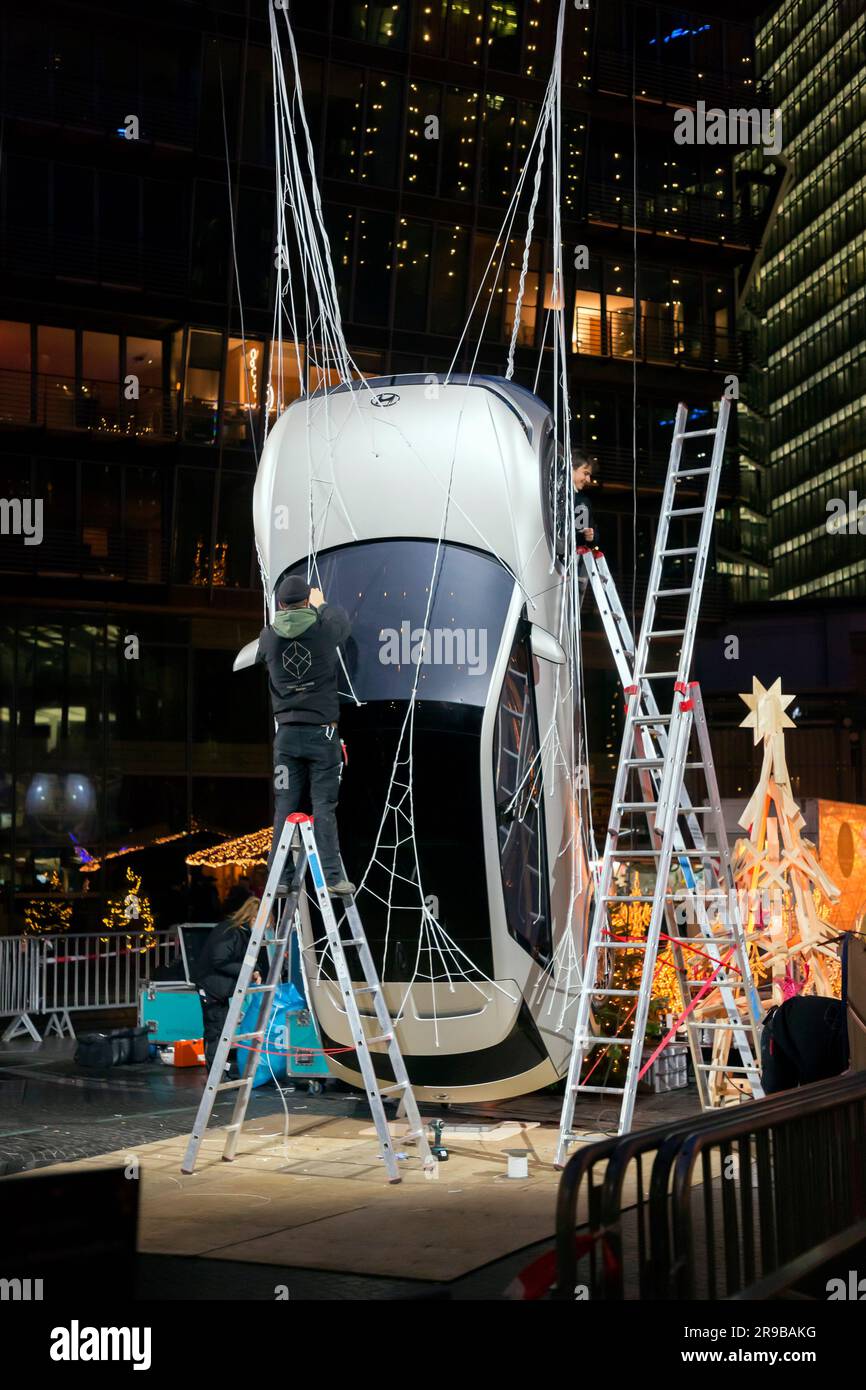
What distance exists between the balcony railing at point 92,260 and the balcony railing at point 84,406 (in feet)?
6.90

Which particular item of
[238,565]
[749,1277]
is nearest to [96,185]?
[238,565]

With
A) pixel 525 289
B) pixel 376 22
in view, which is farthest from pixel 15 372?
pixel 525 289

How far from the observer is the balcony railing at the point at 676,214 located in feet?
124

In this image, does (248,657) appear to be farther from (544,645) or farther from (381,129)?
(381,129)

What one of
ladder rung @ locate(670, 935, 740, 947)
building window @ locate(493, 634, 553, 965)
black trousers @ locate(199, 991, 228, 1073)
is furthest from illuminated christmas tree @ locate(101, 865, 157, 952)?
ladder rung @ locate(670, 935, 740, 947)

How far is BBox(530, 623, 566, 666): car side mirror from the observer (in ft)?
32.3

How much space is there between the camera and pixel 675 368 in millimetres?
38656

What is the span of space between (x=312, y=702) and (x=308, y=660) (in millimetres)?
261

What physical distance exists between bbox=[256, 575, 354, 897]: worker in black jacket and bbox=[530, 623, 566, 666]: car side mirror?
4.22 feet

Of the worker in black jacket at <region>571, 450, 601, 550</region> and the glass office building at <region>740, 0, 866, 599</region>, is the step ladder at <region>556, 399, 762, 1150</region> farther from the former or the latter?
the glass office building at <region>740, 0, 866, 599</region>

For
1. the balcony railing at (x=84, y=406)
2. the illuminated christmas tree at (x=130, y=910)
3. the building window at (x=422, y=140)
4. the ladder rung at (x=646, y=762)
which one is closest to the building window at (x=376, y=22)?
the building window at (x=422, y=140)
